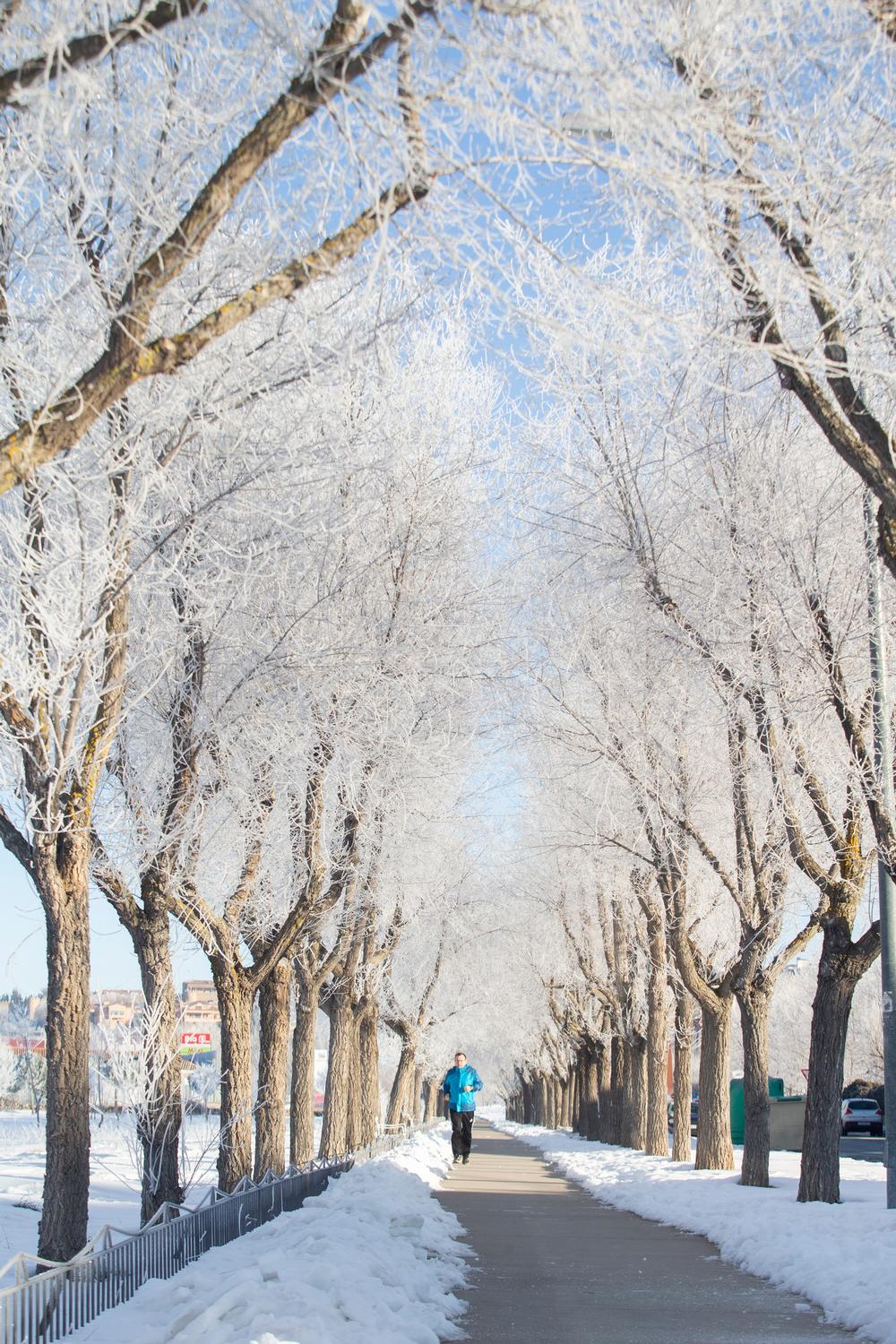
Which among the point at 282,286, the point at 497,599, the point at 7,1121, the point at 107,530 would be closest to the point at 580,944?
the point at 497,599

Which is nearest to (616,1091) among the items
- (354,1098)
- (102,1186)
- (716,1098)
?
(354,1098)

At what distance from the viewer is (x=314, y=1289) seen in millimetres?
7211

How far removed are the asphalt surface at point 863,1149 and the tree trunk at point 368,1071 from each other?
10.1 m

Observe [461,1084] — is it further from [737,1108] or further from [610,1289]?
[737,1108]

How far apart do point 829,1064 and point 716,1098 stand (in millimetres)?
6158

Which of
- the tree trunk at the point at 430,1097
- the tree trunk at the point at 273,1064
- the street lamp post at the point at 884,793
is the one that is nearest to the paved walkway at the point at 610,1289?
the street lamp post at the point at 884,793

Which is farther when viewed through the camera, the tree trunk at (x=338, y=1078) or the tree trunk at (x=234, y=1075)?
the tree trunk at (x=338, y=1078)

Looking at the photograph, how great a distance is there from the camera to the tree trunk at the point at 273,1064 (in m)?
16.3

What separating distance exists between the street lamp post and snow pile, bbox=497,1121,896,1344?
88cm

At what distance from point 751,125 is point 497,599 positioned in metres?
7.78

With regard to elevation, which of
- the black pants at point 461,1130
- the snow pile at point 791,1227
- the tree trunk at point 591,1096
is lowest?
the tree trunk at point 591,1096

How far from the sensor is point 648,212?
6207 millimetres

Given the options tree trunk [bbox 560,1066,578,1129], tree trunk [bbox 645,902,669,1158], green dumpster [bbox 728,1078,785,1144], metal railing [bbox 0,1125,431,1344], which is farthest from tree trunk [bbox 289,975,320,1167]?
tree trunk [bbox 560,1066,578,1129]

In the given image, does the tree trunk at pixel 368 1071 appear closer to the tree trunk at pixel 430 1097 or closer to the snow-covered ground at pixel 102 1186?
the snow-covered ground at pixel 102 1186
